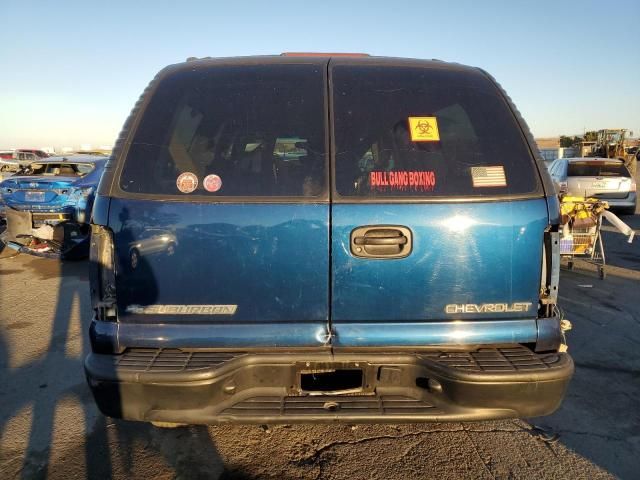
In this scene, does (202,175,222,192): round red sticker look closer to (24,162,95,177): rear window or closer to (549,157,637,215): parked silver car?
(24,162,95,177): rear window

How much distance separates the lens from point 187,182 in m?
2.12

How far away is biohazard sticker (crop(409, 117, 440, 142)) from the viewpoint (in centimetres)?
223

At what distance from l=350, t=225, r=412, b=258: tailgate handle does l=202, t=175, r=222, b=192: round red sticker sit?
2.17 ft

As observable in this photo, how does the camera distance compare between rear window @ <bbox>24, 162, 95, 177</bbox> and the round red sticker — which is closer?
the round red sticker

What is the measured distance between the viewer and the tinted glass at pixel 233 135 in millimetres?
2121

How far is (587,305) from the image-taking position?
5277 millimetres

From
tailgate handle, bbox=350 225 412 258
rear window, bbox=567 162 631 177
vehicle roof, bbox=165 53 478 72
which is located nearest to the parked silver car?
rear window, bbox=567 162 631 177

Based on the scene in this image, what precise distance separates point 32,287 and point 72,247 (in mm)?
1057

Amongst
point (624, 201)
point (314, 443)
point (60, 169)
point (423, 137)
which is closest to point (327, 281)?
point (423, 137)

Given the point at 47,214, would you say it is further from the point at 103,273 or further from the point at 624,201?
the point at 624,201

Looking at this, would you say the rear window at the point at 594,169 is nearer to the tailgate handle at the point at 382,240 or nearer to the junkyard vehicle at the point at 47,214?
the junkyard vehicle at the point at 47,214

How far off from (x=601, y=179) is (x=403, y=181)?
1121cm

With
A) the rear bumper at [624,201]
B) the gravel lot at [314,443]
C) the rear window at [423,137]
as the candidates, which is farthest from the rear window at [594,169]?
the rear window at [423,137]

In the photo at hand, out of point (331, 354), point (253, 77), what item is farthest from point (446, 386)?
point (253, 77)
